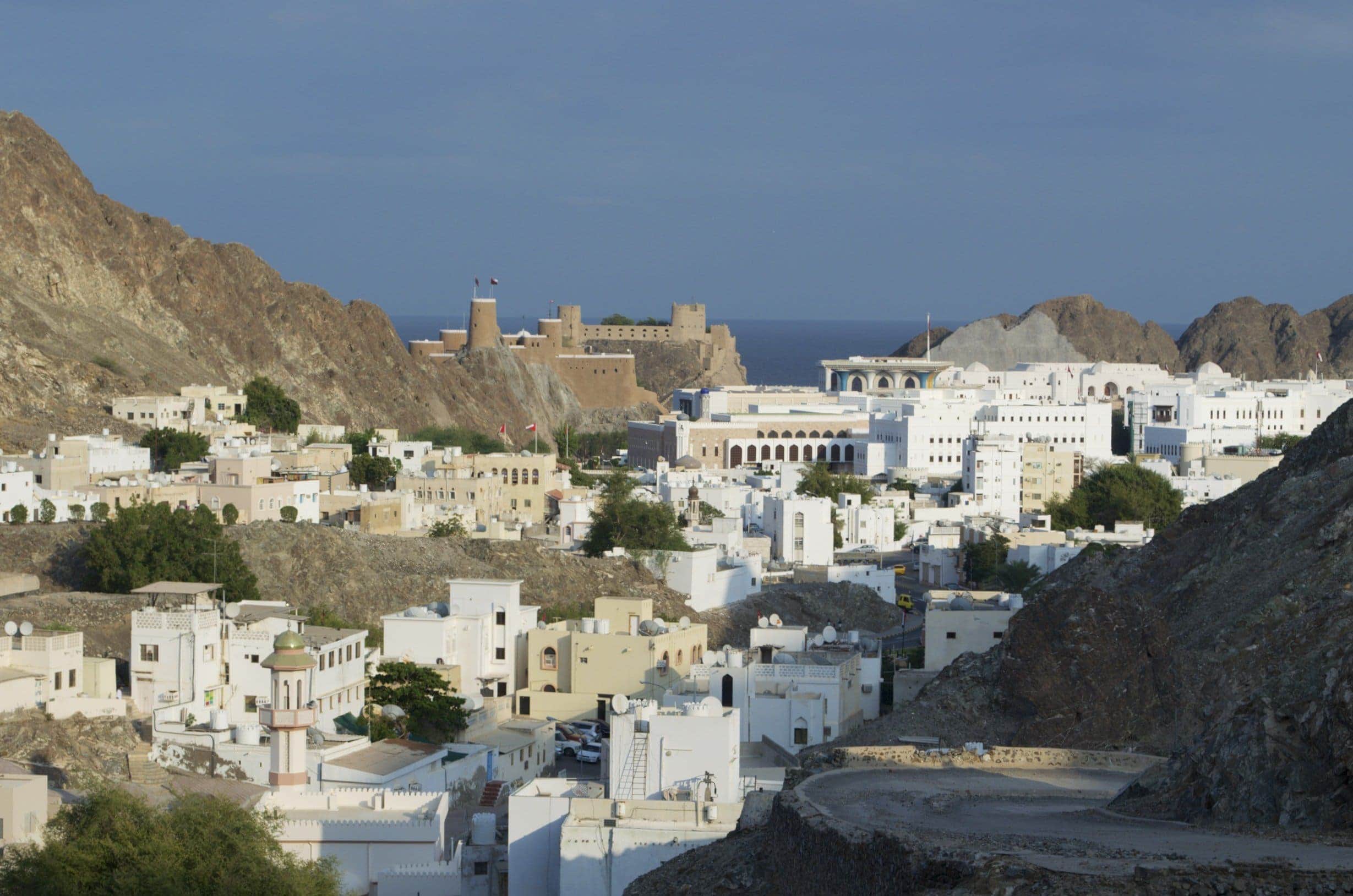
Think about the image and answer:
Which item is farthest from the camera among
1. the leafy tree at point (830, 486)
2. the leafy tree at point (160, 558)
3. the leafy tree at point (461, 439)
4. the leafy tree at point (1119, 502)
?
the leafy tree at point (461, 439)

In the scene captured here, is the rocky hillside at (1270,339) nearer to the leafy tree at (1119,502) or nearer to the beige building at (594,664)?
the leafy tree at (1119,502)

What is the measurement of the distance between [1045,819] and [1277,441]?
7972cm

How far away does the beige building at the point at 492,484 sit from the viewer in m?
58.4

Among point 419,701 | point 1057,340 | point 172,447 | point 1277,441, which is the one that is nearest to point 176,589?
point 419,701

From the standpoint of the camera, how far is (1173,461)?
87062 millimetres

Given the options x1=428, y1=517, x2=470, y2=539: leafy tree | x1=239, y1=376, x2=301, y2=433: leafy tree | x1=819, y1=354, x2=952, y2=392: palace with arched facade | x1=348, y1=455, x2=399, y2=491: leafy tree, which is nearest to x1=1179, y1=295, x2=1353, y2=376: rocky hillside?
x1=819, y1=354, x2=952, y2=392: palace with arched facade

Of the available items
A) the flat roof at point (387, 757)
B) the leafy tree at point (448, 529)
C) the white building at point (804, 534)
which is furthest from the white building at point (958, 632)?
the white building at point (804, 534)

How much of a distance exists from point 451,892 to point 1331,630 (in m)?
9.33

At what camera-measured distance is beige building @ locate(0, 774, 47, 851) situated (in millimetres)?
21812

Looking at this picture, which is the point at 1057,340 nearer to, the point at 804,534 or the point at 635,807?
the point at 804,534

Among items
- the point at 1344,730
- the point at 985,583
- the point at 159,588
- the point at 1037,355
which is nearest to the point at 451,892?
the point at 1344,730

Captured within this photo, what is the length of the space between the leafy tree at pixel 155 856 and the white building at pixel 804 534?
3806 centimetres

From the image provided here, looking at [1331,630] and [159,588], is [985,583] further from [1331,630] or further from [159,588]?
[1331,630]

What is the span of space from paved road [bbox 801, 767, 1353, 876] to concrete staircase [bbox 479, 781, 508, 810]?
9717 millimetres
